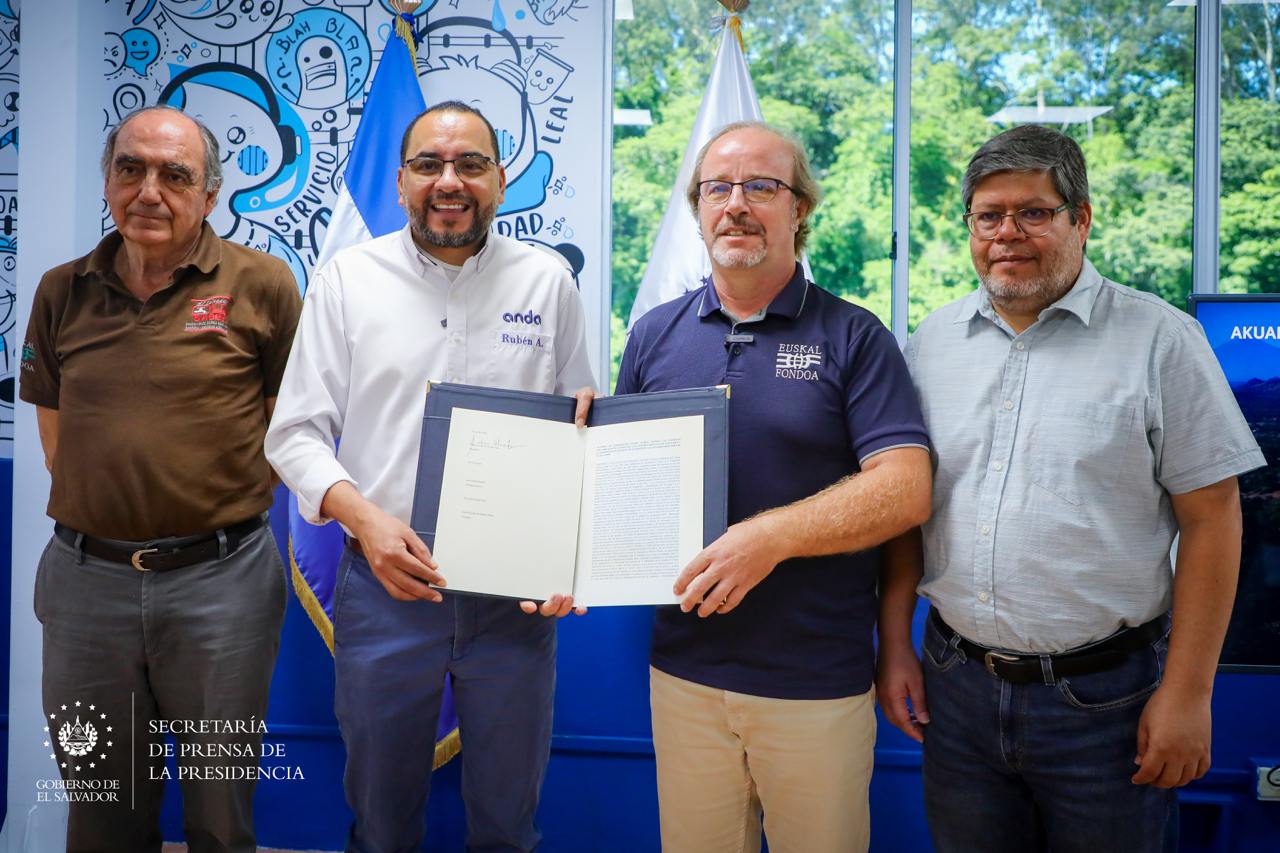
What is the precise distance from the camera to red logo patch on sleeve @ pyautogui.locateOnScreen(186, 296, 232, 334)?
2145mm

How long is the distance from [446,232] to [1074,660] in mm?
1545

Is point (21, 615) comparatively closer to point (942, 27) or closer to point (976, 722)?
point (976, 722)

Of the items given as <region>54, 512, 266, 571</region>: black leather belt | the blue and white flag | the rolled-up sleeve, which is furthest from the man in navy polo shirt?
the blue and white flag

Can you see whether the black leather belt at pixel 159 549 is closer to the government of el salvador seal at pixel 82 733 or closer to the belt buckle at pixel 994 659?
the government of el salvador seal at pixel 82 733

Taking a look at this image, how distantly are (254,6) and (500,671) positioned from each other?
281cm

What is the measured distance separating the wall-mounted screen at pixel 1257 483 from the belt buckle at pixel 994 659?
3.28ft

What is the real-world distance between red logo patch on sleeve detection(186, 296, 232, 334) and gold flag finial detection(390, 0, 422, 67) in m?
1.40

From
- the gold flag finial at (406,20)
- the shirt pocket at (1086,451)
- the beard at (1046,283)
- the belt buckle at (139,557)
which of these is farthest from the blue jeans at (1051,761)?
the gold flag finial at (406,20)

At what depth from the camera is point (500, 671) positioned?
6.31 ft

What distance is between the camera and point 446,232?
1.93 meters

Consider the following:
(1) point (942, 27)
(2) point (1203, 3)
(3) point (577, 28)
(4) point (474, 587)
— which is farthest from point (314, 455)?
(2) point (1203, 3)

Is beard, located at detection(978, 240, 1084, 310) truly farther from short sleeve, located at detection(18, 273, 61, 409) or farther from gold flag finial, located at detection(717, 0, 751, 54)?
short sleeve, located at detection(18, 273, 61, 409)

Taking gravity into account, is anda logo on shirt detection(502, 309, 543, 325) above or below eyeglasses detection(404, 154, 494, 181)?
below

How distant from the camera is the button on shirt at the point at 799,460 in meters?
1.73
